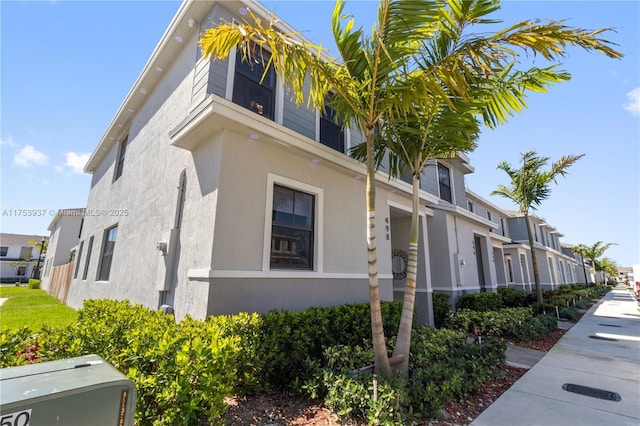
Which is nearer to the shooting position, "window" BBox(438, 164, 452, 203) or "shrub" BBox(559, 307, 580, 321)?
"shrub" BBox(559, 307, 580, 321)

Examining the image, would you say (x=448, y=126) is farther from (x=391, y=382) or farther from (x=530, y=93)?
(x=391, y=382)

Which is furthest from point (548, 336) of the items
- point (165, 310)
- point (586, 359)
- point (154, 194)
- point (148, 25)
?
point (148, 25)

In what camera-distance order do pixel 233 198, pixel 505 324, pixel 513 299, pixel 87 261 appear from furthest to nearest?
pixel 513 299
pixel 87 261
pixel 505 324
pixel 233 198

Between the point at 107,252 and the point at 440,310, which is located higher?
the point at 107,252

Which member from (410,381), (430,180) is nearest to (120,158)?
(410,381)

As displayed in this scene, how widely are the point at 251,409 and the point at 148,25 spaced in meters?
9.68

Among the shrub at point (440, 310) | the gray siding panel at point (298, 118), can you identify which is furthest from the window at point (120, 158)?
the shrub at point (440, 310)

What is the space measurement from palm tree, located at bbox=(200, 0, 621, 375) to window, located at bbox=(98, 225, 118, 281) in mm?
8867

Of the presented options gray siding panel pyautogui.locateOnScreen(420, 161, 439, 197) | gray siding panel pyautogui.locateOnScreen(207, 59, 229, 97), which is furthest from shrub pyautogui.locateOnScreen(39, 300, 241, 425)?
gray siding panel pyautogui.locateOnScreen(420, 161, 439, 197)

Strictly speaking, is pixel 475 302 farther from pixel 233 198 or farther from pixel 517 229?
pixel 517 229

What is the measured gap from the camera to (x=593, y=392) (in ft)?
15.9

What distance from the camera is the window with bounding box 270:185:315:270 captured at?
5.96m

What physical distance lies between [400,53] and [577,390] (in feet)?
20.8

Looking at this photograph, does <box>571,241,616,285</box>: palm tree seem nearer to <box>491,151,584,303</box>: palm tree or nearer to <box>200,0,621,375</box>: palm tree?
<box>491,151,584,303</box>: palm tree
